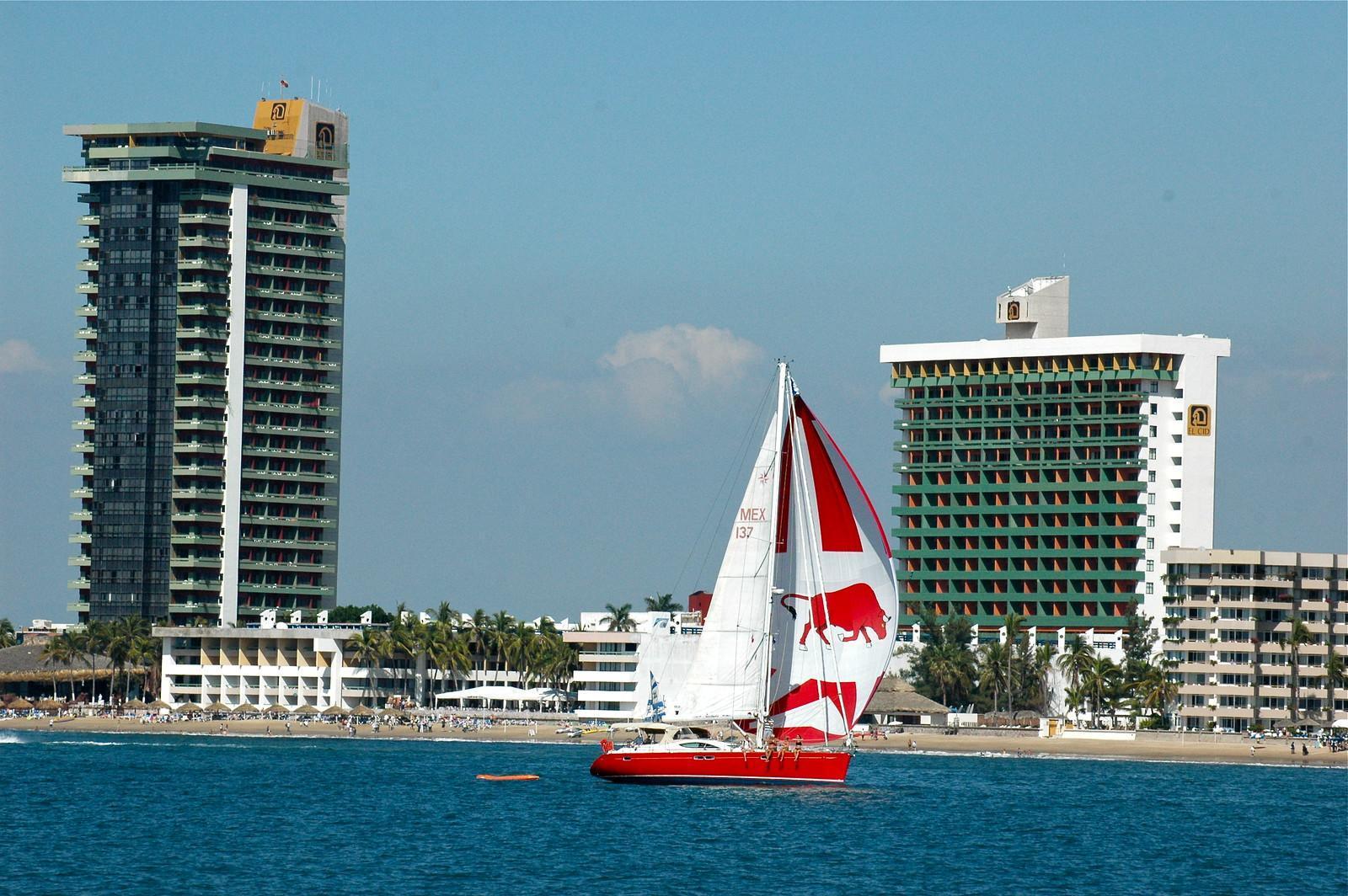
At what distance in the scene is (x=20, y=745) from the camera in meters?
180

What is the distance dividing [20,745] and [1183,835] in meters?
109

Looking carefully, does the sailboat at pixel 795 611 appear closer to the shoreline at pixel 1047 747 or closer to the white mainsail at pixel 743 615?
the white mainsail at pixel 743 615

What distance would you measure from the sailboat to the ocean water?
3.58 meters

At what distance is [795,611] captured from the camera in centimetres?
10681

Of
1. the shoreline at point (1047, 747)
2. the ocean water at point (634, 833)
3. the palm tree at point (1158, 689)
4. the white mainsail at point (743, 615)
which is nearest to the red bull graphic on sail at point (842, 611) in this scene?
the white mainsail at point (743, 615)

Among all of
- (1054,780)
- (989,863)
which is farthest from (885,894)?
(1054,780)

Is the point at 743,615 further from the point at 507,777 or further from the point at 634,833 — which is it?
the point at 507,777

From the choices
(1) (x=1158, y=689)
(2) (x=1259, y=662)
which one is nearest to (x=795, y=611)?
(1) (x=1158, y=689)

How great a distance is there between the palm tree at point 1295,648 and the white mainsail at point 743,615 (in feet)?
335

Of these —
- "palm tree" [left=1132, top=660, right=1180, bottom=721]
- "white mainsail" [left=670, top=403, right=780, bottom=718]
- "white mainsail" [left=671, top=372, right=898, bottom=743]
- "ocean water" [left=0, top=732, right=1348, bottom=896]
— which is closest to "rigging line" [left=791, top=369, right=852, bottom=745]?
"white mainsail" [left=671, top=372, right=898, bottom=743]

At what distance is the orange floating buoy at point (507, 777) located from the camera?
436 feet

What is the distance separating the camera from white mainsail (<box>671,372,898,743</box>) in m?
106

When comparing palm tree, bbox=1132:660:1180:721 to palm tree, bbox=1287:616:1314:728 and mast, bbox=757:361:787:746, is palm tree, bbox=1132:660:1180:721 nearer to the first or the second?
palm tree, bbox=1287:616:1314:728

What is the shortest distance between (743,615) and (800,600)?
115 inches
